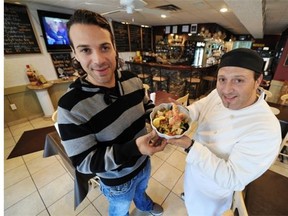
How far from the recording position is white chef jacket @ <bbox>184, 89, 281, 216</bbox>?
721 millimetres

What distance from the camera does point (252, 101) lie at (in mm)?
824

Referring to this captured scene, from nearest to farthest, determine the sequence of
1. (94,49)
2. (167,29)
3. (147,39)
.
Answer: (94,49)
(167,29)
(147,39)

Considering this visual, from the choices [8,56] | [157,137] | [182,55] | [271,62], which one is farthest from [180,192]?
[271,62]

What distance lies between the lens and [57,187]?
76.4 inches

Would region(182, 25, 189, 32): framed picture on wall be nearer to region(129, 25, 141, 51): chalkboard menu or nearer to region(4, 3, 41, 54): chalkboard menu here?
region(129, 25, 141, 51): chalkboard menu

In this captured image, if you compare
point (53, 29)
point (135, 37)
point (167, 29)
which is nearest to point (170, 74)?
point (135, 37)

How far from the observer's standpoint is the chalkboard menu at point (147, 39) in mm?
6542

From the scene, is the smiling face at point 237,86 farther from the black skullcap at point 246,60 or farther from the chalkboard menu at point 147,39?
the chalkboard menu at point 147,39

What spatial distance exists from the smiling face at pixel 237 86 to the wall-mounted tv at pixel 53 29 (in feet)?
12.1

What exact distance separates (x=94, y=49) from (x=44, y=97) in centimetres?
364

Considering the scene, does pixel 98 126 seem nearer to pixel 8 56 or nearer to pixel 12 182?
pixel 12 182

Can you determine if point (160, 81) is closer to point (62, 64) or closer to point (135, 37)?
point (135, 37)

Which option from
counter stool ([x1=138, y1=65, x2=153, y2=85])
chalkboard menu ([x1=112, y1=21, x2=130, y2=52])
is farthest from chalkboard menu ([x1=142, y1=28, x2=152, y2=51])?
counter stool ([x1=138, y1=65, x2=153, y2=85])

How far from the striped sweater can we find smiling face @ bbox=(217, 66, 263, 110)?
564mm
